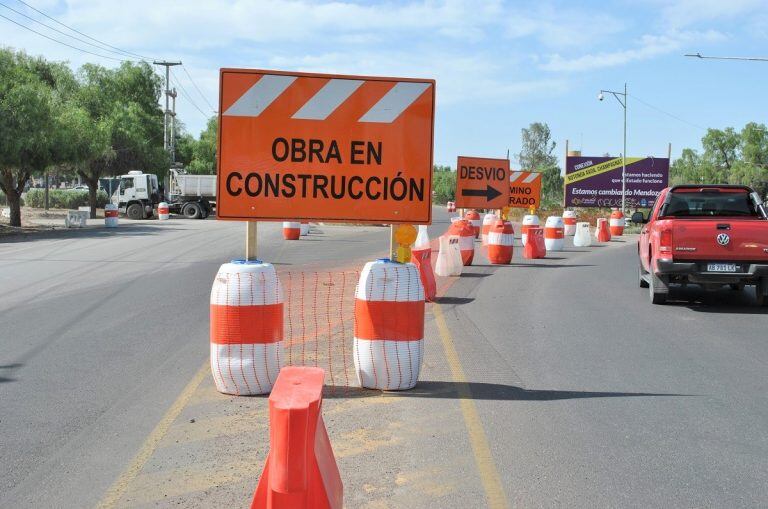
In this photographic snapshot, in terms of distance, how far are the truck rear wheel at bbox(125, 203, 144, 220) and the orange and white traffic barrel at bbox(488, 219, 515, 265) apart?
1259 inches

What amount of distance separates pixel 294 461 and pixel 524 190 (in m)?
19.7

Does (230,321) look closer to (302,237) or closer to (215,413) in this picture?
(215,413)

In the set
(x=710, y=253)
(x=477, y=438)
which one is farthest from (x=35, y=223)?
(x=477, y=438)

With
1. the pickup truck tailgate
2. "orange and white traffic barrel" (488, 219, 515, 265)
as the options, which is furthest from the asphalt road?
"orange and white traffic barrel" (488, 219, 515, 265)

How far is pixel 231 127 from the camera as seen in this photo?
6715 mm

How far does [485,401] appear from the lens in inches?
255

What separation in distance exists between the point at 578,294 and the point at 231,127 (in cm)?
848

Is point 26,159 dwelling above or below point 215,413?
above

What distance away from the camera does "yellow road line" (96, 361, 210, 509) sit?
4.42 meters

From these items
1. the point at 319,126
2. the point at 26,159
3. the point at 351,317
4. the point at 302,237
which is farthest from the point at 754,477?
the point at 26,159

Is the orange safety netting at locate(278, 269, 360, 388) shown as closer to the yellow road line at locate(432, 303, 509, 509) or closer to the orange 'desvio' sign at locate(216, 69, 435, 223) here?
the yellow road line at locate(432, 303, 509, 509)

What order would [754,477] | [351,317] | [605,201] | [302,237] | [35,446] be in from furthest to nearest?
[605,201] → [302,237] → [351,317] → [35,446] → [754,477]

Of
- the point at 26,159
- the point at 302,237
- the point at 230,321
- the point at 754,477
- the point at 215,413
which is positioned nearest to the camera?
the point at 754,477

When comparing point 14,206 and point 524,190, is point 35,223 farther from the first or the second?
point 524,190
